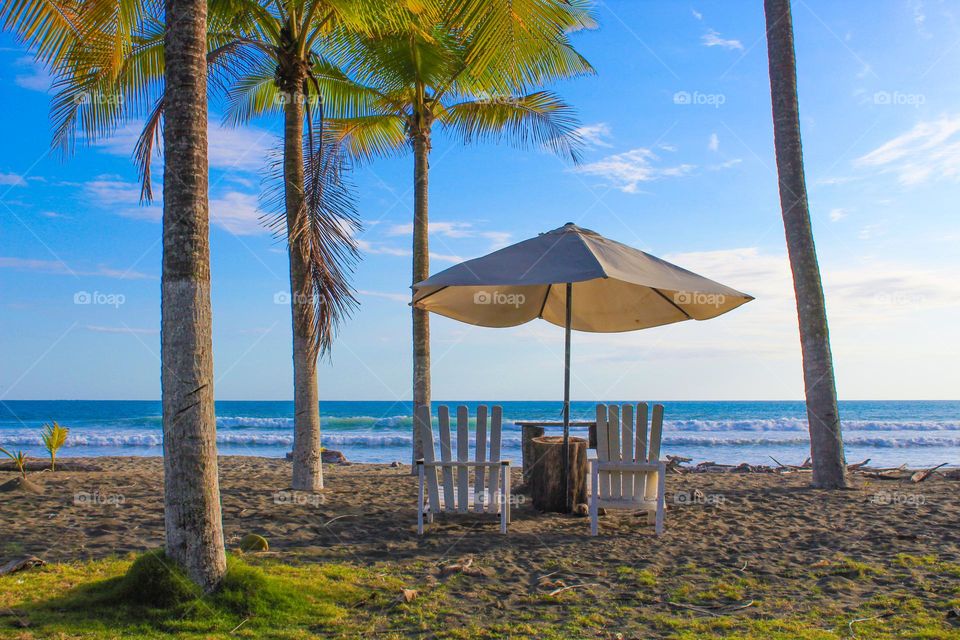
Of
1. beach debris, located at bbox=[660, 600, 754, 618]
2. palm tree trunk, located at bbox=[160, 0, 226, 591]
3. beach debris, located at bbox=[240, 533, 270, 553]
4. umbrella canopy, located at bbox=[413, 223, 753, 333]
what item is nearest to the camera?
palm tree trunk, located at bbox=[160, 0, 226, 591]

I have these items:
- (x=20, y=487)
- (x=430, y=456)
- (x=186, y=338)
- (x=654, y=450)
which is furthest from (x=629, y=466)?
(x=20, y=487)

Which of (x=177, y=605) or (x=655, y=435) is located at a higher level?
(x=655, y=435)

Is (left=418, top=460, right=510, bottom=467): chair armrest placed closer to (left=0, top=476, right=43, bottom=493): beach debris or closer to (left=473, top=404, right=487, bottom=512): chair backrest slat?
(left=473, top=404, right=487, bottom=512): chair backrest slat

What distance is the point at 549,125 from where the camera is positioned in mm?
11344

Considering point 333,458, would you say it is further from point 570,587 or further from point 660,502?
point 570,587

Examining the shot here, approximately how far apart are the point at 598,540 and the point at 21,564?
3.88m

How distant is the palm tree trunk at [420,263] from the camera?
9.26 meters

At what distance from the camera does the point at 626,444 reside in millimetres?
5867

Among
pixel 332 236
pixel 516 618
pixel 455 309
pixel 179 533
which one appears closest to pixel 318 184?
pixel 332 236

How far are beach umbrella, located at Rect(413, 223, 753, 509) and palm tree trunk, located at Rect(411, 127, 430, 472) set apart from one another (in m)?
2.14

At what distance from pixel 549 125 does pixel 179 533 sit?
9.38m

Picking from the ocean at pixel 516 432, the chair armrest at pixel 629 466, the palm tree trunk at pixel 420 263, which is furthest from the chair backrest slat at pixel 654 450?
the ocean at pixel 516 432

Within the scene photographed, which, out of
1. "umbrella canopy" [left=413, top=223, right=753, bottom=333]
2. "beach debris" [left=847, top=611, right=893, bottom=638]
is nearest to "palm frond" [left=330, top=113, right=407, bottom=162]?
"umbrella canopy" [left=413, top=223, right=753, bottom=333]

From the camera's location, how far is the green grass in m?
3.25
